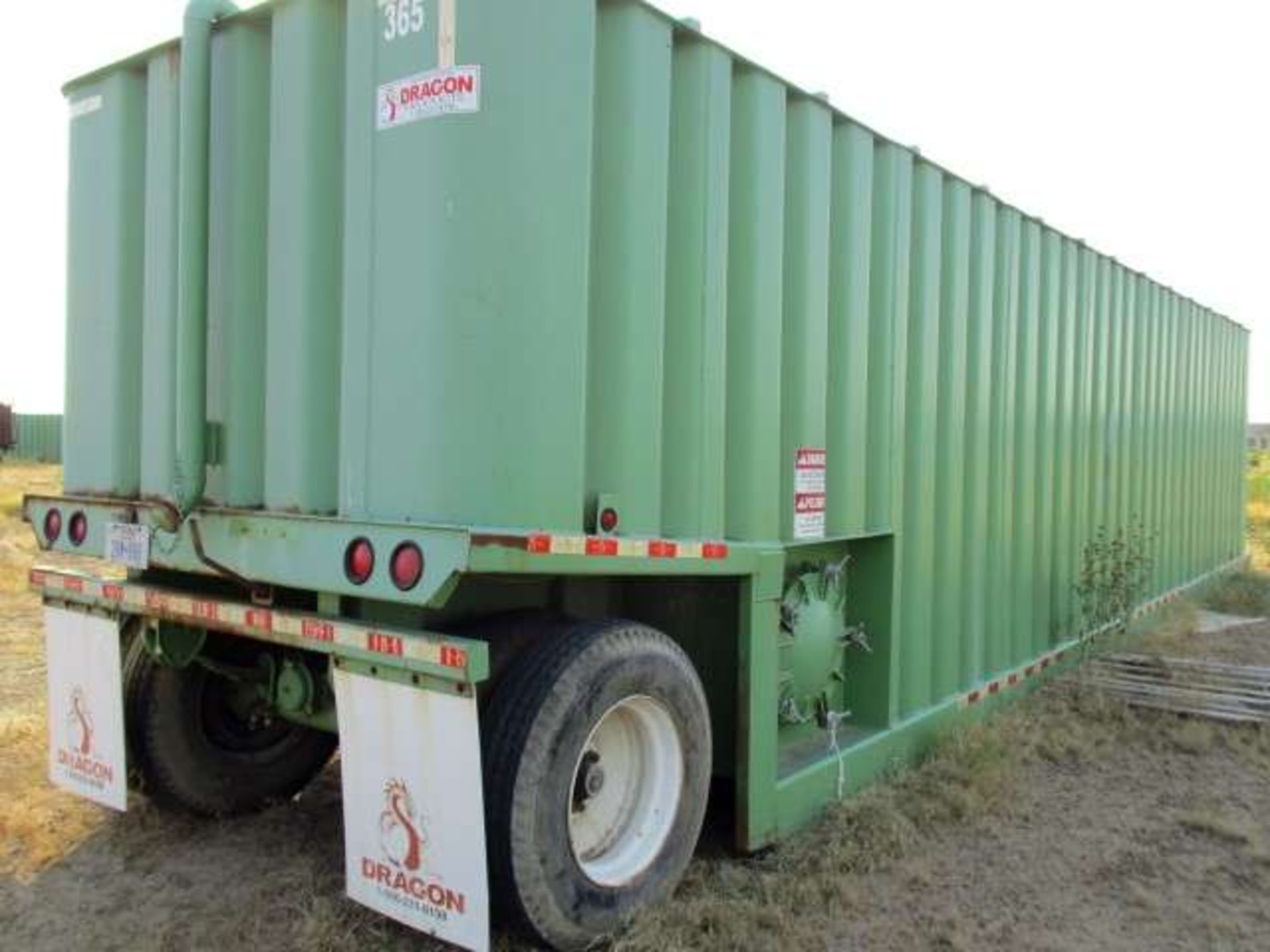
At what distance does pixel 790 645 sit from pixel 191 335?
2762mm

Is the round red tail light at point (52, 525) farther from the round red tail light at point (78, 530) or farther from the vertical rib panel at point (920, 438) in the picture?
the vertical rib panel at point (920, 438)

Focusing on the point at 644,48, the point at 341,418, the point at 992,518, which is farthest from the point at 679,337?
the point at 992,518

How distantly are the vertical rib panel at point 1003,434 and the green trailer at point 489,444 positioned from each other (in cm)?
116

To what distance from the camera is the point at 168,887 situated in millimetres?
4094

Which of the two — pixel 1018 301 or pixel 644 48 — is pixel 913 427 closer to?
pixel 1018 301

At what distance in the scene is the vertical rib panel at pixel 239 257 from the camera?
3975 millimetres

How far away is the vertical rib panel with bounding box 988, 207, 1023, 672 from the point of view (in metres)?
6.81

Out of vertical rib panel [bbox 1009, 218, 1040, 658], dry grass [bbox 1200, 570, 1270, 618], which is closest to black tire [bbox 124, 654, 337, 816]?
vertical rib panel [bbox 1009, 218, 1040, 658]

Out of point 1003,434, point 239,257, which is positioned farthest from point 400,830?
point 1003,434

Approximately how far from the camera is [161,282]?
422 centimetres

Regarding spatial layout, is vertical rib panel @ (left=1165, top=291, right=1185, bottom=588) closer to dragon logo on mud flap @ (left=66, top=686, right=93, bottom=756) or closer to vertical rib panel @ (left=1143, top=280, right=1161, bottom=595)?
vertical rib panel @ (left=1143, top=280, right=1161, bottom=595)

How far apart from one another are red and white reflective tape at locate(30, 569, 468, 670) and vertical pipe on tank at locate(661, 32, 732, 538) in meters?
1.18

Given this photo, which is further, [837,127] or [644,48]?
[837,127]

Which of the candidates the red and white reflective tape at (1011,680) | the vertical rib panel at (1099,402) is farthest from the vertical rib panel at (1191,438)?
the red and white reflective tape at (1011,680)
